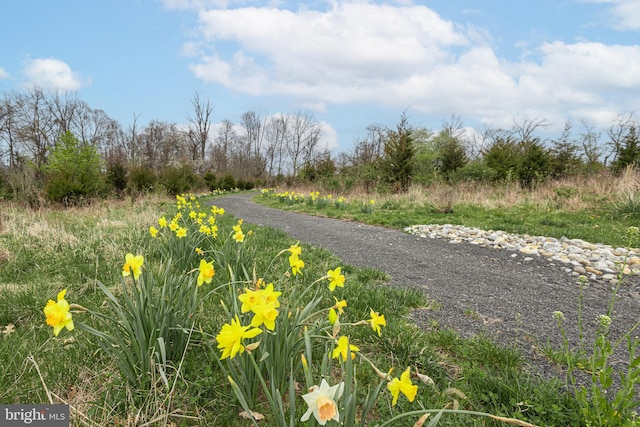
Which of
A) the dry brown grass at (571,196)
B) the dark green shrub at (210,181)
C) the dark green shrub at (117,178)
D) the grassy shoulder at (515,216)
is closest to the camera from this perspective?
the grassy shoulder at (515,216)

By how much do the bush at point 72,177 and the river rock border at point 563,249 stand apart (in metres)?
11.3

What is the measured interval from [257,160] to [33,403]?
42.8 m

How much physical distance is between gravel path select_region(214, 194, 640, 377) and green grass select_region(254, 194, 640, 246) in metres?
1.64

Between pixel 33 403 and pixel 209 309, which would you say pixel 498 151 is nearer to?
pixel 209 309

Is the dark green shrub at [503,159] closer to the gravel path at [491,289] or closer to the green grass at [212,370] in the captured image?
the gravel path at [491,289]

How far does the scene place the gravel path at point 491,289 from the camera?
7.48 ft

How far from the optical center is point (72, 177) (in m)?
11.4

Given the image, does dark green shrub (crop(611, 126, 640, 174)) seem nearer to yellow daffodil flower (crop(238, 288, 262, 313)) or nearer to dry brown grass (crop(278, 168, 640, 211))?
dry brown grass (crop(278, 168, 640, 211))

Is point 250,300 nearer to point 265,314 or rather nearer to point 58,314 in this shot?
point 265,314

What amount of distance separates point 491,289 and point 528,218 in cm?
487

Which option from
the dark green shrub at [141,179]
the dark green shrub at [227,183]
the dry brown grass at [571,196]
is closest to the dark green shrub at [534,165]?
→ the dry brown grass at [571,196]

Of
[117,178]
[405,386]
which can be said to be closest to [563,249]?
[405,386]

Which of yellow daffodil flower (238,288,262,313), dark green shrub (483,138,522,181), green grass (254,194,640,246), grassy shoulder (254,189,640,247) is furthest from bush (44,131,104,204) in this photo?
dark green shrub (483,138,522,181)

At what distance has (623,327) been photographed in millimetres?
2383
